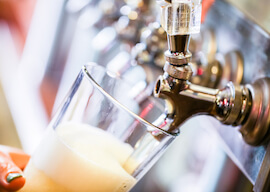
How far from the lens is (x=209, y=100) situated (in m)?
0.57

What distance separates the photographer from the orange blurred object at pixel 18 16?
1.93m

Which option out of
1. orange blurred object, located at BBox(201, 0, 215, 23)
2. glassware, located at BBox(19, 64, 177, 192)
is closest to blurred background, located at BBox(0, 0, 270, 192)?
orange blurred object, located at BBox(201, 0, 215, 23)

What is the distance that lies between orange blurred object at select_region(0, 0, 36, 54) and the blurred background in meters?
0.01

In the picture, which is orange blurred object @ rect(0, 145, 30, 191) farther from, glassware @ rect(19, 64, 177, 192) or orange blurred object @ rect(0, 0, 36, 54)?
orange blurred object @ rect(0, 0, 36, 54)

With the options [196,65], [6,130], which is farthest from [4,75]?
[196,65]

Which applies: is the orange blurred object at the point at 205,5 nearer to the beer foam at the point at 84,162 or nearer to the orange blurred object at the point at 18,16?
the beer foam at the point at 84,162

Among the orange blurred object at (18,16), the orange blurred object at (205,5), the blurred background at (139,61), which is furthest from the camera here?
the orange blurred object at (18,16)

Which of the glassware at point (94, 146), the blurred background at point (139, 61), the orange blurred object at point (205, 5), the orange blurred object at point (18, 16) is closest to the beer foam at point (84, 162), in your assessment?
the glassware at point (94, 146)

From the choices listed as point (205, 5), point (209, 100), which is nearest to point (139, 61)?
point (205, 5)

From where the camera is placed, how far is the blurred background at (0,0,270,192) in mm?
670

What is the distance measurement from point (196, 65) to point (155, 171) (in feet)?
1.09

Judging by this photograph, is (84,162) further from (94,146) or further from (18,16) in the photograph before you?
(18,16)

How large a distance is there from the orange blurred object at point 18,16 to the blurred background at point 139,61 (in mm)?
11

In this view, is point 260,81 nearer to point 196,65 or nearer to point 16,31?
point 196,65
